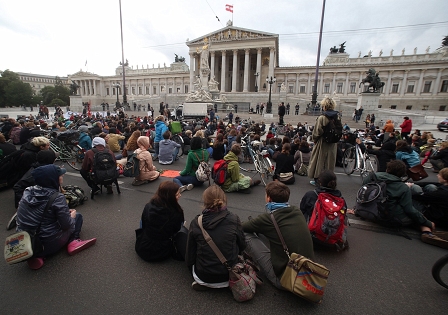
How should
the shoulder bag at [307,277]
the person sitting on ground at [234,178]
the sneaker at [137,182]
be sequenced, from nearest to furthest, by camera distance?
1. the shoulder bag at [307,277]
2. the person sitting on ground at [234,178]
3. the sneaker at [137,182]

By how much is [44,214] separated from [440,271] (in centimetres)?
506

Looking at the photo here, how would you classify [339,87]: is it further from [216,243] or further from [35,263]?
[35,263]

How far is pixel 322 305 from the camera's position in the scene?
251 cm

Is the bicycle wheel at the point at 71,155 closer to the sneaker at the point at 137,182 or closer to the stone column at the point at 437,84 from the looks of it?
the sneaker at the point at 137,182

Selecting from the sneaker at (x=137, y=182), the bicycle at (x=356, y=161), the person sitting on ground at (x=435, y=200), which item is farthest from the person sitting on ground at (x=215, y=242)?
the bicycle at (x=356, y=161)

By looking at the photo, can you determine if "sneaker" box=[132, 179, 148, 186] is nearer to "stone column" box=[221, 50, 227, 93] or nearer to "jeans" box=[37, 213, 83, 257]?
"jeans" box=[37, 213, 83, 257]

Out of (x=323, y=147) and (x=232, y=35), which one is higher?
(x=232, y=35)

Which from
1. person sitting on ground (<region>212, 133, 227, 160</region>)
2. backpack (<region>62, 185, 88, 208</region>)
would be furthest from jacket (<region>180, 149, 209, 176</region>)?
person sitting on ground (<region>212, 133, 227, 160</region>)

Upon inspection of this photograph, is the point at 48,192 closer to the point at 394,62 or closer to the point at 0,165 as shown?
the point at 0,165

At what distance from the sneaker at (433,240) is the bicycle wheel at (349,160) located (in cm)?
427

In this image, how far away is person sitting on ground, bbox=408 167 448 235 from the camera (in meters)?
3.88

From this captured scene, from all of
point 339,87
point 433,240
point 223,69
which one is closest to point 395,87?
point 339,87

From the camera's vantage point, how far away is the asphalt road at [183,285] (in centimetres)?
245

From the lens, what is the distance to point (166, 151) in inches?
352
